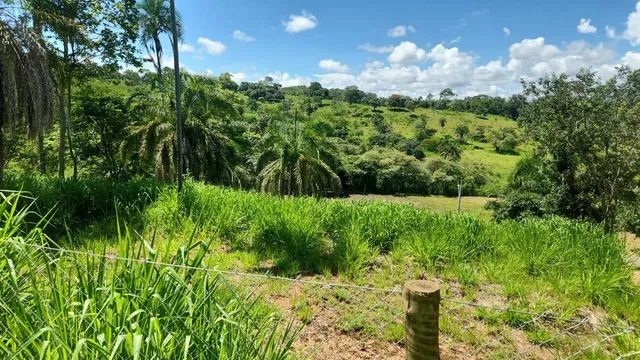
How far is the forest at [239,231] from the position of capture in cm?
157

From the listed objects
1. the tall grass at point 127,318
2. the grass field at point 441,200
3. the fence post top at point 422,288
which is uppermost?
the tall grass at point 127,318

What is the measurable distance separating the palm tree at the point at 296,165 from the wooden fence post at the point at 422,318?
13.5m

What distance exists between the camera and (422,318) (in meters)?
2.09

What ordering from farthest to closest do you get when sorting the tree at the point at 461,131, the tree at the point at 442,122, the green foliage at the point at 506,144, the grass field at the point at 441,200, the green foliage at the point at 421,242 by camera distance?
1. the tree at the point at 442,122
2. the tree at the point at 461,131
3. the green foliage at the point at 506,144
4. the grass field at the point at 441,200
5. the green foliage at the point at 421,242

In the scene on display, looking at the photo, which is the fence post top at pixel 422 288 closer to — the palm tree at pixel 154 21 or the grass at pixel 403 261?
the grass at pixel 403 261

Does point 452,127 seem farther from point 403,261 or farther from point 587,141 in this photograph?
point 403,261

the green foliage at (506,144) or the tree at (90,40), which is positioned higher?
the tree at (90,40)

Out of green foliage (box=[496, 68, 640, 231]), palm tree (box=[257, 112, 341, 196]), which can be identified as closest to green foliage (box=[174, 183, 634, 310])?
palm tree (box=[257, 112, 341, 196])

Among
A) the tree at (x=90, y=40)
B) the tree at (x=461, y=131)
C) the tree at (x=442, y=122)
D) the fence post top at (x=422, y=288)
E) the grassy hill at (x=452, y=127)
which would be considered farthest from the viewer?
the tree at (x=442, y=122)

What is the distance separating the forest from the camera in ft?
5.15

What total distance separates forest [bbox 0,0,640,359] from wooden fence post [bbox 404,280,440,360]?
0.59 m

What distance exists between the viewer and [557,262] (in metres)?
4.47

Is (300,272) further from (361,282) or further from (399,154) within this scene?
(399,154)

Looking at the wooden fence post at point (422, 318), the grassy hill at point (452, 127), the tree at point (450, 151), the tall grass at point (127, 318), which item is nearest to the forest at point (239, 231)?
the tall grass at point (127, 318)
